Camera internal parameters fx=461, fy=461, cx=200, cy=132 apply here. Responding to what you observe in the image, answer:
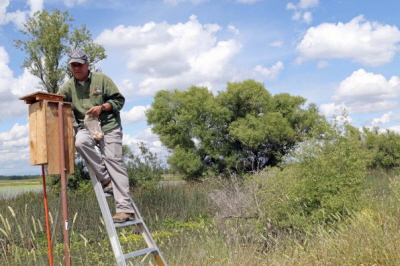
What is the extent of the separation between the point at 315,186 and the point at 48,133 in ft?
17.5

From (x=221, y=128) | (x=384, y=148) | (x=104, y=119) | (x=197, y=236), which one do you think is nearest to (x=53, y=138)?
(x=104, y=119)

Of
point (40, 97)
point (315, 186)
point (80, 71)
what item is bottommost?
point (315, 186)

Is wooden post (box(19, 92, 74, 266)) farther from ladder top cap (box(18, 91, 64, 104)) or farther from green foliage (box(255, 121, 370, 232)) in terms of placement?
→ green foliage (box(255, 121, 370, 232))

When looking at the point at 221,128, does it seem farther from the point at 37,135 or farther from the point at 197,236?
the point at 37,135

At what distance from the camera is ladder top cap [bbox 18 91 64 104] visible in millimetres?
3678

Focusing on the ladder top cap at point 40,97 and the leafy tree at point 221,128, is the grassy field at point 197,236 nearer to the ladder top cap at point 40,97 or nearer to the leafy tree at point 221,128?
the ladder top cap at point 40,97

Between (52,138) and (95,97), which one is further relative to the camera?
(95,97)

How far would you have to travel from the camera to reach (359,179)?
8148mm

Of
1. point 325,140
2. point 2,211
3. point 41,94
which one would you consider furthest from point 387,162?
point 41,94

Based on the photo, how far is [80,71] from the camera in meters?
4.08

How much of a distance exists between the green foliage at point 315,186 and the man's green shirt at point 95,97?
4.16 meters

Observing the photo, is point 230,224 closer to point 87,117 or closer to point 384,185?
point 87,117

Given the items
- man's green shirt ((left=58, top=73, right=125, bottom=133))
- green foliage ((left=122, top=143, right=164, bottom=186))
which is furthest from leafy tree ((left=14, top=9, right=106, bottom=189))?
man's green shirt ((left=58, top=73, right=125, bottom=133))

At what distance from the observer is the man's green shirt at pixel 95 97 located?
4.07m
